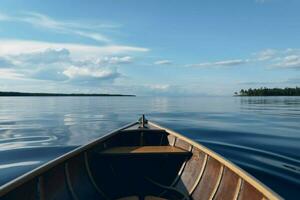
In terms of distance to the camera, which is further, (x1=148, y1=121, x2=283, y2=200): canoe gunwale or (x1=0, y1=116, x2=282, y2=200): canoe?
(x1=0, y1=116, x2=282, y2=200): canoe

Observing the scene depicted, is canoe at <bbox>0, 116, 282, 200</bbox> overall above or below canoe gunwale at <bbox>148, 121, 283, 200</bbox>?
below

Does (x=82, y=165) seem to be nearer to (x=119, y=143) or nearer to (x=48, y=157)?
(x=119, y=143)

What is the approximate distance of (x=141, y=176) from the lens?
25.0 feet

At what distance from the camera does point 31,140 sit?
645 inches

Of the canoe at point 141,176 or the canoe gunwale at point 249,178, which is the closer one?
the canoe gunwale at point 249,178

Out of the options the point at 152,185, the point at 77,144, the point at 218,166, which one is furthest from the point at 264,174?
the point at 77,144

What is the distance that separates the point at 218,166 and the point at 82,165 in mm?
3324

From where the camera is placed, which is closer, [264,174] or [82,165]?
[82,165]

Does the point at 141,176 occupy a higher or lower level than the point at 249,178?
lower

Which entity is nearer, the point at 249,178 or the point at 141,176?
the point at 249,178

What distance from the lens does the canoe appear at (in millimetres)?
4996

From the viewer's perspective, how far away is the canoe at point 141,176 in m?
5.00

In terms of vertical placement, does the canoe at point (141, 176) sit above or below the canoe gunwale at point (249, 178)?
below

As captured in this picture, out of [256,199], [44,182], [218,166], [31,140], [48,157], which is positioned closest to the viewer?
[256,199]
